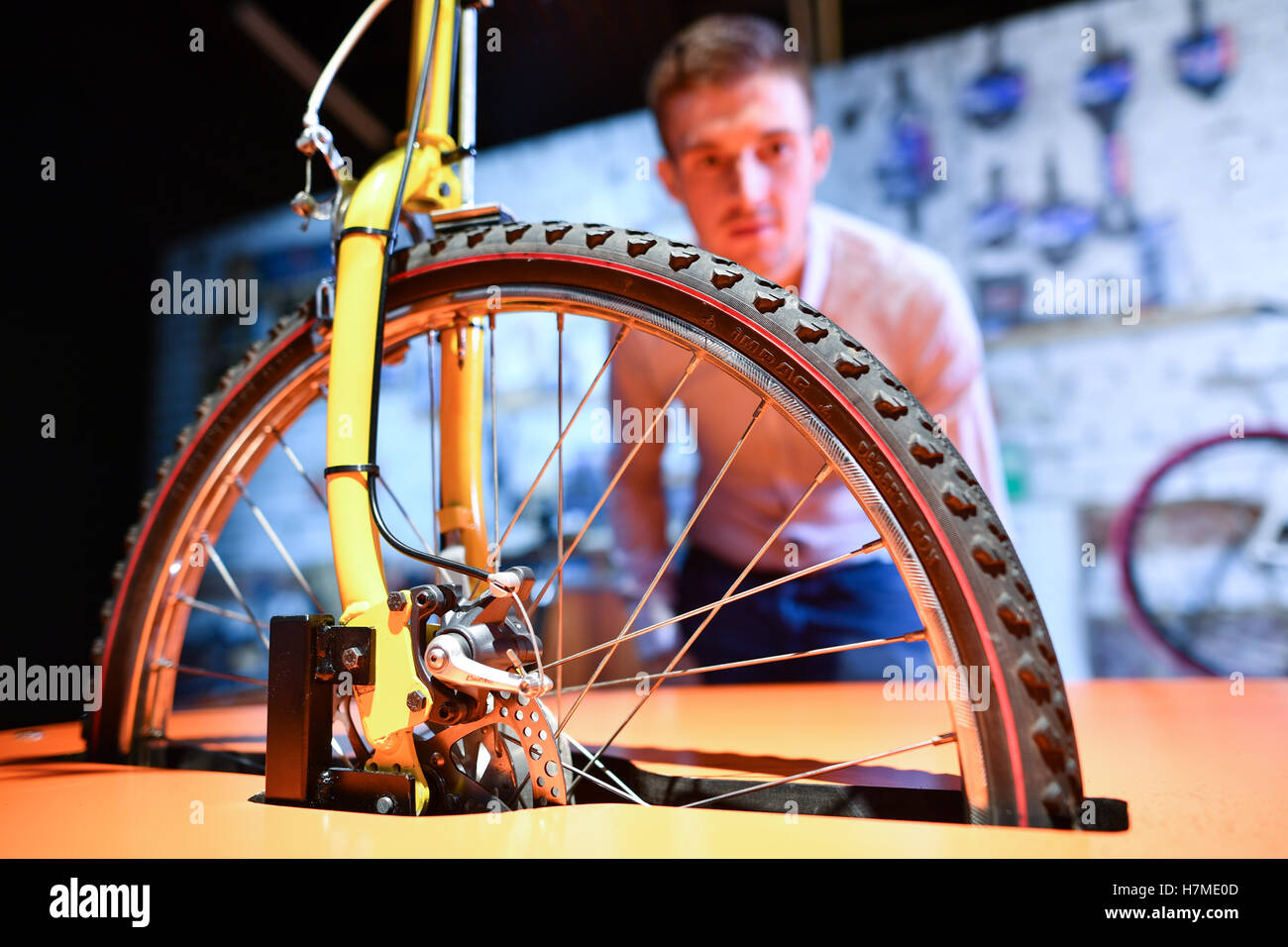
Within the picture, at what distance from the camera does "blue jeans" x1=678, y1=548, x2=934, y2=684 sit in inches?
84.5

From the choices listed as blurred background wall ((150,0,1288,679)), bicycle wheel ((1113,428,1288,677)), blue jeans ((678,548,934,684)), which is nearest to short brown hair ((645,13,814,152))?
blurred background wall ((150,0,1288,679))

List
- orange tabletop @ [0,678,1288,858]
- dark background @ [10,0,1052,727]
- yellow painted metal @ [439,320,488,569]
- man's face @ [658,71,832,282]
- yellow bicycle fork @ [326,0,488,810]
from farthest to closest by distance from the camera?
1. man's face @ [658,71,832,282]
2. dark background @ [10,0,1052,727]
3. yellow painted metal @ [439,320,488,569]
4. yellow bicycle fork @ [326,0,488,810]
5. orange tabletop @ [0,678,1288,858]

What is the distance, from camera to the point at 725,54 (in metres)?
2.42

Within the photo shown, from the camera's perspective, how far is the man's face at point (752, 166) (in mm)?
2326

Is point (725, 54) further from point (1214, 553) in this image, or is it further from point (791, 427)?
point (1214, 553)

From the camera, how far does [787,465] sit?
7.27 feet

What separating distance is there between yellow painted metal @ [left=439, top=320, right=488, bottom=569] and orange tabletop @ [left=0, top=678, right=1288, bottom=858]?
31cm

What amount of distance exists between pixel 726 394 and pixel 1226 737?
4.92 ft

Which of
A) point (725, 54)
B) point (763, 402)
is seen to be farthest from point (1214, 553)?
point (763, 402)

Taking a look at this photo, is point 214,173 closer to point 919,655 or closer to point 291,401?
point 291,401

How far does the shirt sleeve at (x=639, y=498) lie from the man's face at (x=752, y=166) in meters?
0.44

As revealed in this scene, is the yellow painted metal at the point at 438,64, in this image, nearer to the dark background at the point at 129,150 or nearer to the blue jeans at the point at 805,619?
the blue jeans at the point at 805,619

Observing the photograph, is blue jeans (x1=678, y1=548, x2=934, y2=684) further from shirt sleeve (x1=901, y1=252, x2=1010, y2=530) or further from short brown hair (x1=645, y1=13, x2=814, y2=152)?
short brown hair (x1=645, y1=13, x2=814, y2=152)
